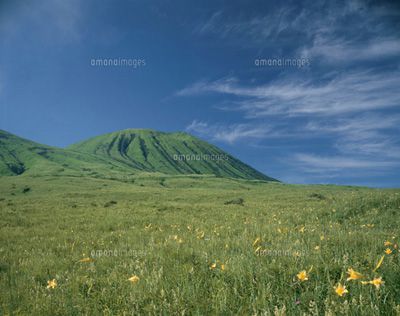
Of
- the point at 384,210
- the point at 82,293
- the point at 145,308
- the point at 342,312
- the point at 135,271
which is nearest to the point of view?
the point at 342,312

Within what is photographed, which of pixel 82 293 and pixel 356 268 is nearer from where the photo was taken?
pixel 356 268

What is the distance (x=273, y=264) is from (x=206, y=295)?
122 centimetres

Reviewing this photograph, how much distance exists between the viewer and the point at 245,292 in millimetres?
4051

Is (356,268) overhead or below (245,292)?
overhead

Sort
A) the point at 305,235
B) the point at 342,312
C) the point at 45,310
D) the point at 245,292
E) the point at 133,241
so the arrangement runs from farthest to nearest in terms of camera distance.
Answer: the point at 133,241, the point at 305,235, the point at 45,310, the point at 245,292, the point at 342,312

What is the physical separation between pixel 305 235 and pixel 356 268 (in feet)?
12.3

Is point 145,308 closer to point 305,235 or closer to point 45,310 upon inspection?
point 45,310

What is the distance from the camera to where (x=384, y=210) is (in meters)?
13.5

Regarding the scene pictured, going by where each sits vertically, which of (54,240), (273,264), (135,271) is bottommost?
(54,240)

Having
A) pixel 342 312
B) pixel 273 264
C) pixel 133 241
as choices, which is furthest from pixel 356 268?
pixel 133 241

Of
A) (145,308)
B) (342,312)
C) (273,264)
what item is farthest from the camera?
(273,264)

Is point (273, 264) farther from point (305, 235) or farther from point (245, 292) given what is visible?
point (305, 235)

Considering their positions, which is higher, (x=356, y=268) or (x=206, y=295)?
(x=356, y=268)

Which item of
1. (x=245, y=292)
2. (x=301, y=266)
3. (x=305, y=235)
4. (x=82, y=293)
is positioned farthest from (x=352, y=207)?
(x=82, y=293)
